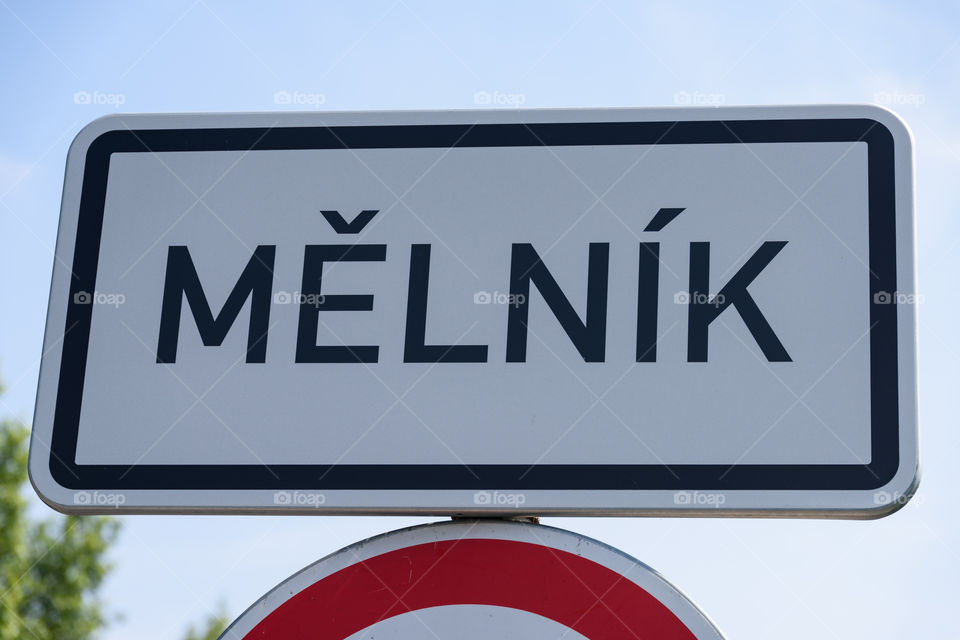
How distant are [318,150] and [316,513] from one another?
557 mm

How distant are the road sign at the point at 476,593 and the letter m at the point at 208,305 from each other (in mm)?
337

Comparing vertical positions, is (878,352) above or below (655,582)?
above

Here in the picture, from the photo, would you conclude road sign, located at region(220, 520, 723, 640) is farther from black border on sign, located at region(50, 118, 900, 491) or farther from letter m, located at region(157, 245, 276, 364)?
letter m, located at region(157, 245, 276, 364)

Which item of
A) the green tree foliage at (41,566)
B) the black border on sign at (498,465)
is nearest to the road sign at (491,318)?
the black border on sign at (498,465)

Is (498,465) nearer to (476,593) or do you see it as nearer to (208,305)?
(476,593)

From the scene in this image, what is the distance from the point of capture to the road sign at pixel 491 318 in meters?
1.49

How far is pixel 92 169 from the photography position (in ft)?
5.72

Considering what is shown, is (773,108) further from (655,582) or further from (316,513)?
(316,513)

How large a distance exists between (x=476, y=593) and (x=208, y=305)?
57 cm

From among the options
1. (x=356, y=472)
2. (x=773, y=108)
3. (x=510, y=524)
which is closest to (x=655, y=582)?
(x=510, y=524)

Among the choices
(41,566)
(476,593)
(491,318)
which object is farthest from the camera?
(41,566)

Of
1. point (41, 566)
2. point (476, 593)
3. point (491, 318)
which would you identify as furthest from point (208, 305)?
point (41, 566)

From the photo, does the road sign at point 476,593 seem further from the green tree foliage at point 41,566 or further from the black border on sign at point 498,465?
the green tree foliage at point 41,566

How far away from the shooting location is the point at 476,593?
4.72 feet
